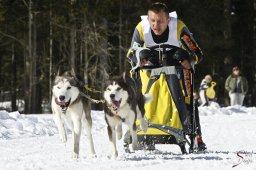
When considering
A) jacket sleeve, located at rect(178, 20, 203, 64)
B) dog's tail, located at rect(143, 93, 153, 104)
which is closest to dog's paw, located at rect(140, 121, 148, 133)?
dog's tail, located at rect(143, 93, 153, 104)

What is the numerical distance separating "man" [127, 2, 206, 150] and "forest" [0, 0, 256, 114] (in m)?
10.3

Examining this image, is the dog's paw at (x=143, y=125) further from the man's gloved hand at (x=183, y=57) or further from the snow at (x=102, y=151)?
the man's gloved hand at (x=183, y=57)

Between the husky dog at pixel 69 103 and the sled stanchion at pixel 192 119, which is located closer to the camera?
the husky dog at pixel 69 103

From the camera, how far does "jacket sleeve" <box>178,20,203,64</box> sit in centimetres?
668

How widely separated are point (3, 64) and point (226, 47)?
40.1 feet

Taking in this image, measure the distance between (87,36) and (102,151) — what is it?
14.7 m

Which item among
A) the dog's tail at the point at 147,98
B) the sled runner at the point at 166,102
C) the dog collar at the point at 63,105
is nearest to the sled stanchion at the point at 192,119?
the sled runner at the point at 166,102

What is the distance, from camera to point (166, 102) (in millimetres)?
6691

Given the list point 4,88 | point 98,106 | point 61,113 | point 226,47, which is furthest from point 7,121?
point 4,88

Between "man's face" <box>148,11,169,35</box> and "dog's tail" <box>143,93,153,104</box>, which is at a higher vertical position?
"man's face" <box>148,11,169,35</box>

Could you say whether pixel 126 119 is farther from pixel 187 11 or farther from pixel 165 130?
pixel 187 11

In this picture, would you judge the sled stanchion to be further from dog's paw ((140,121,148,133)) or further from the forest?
the forest

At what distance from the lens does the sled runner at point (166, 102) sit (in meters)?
6.59

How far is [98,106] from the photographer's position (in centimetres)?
2467
